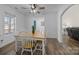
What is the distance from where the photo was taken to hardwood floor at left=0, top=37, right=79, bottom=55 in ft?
7.63

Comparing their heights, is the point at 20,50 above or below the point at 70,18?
below

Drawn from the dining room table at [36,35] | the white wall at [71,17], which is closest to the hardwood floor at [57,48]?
the dining room table at [36,35]

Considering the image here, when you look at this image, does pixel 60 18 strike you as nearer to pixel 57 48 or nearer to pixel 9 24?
pixel 57 48

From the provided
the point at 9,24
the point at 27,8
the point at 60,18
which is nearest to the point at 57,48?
the point at 60,18

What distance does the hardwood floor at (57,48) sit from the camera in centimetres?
233

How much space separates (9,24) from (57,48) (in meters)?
1.18

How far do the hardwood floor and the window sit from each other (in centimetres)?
31

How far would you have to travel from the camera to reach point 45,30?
2508mm

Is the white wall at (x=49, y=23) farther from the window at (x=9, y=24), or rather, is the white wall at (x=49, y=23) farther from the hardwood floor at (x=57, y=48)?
the window at (x=9, y=24)

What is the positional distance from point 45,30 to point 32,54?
23.5 inches

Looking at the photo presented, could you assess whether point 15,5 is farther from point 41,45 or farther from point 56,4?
point 41,45

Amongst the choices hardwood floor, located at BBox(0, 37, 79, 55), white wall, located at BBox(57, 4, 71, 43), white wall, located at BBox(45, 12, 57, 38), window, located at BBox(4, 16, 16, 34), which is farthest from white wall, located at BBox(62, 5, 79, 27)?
window, located at BBox(4, 16, 16, 34)

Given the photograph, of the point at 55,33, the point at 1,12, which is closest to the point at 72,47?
the point at 55,33

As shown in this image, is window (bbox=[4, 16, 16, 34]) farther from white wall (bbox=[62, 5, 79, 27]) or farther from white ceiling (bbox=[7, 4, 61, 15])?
white wall (bbox=[62, 5, 79, 27])
